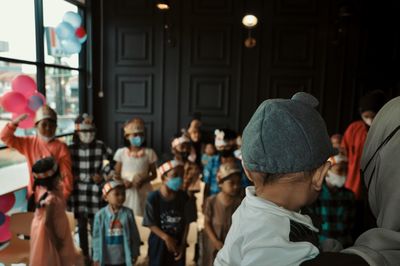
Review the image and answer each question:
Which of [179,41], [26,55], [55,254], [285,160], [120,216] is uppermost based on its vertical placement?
[179,41]

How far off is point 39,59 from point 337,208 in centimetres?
359

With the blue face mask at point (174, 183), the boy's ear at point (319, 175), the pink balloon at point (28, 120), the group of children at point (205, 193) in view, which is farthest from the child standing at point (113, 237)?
the boy's ear at point (319, 175)

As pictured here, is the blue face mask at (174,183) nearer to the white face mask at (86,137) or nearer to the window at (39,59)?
the white face mask at (86,137)

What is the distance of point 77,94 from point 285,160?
5.12 meters

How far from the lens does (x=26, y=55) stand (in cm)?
376

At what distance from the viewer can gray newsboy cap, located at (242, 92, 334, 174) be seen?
59 centimetres

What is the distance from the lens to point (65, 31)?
3.40 metres

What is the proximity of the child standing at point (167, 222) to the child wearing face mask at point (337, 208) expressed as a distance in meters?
0.98

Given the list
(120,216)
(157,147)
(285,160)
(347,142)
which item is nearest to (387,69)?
(347,142)

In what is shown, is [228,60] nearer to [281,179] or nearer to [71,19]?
[71,19]

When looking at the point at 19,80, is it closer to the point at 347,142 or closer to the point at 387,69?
the point at 347,142

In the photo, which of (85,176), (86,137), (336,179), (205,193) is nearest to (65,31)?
(86,137)

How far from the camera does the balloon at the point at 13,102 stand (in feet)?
8.95

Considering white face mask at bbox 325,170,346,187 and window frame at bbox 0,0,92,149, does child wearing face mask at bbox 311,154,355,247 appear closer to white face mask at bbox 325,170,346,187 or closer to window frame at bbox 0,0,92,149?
white face mask at bbox 325,170,346,187
